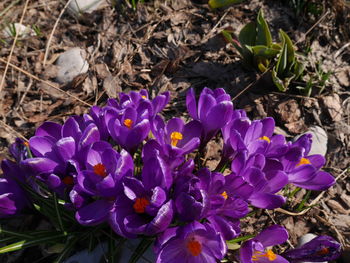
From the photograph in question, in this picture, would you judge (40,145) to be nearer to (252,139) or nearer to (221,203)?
(221,203)

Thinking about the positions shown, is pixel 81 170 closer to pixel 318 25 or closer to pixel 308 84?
pixel 308 84

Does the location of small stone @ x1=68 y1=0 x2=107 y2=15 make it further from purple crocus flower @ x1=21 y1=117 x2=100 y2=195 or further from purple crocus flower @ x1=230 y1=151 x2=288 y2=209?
purple crocus flower @ x1=230 y1=151 x2=288 y2=209

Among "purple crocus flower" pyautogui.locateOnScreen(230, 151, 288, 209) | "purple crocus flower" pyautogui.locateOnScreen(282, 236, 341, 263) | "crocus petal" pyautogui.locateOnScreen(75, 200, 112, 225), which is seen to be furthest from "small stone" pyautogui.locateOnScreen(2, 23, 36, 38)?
"purple crocus flower" pyautogui.locateOnScreen(282, 236, 341, 263)

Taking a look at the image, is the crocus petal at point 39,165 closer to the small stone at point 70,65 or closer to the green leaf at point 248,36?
the small stone at point 70,65

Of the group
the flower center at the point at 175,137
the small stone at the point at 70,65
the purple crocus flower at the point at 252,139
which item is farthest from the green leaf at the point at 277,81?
the small stone at the point at 70,65

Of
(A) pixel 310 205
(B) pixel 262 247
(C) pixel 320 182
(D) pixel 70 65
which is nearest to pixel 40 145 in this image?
(B) pixel 262 247

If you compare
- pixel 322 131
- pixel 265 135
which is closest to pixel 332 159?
pixel 322 131
